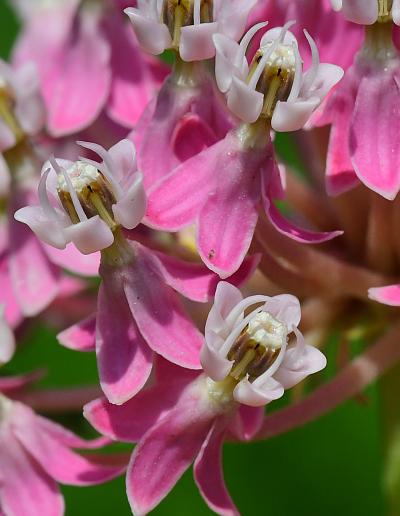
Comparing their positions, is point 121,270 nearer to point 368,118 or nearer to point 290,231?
point 290,231

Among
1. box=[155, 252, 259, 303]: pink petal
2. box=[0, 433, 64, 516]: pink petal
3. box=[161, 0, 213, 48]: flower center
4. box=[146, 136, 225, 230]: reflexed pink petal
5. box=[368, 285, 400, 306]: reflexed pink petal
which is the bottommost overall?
box=[0, 433, 64, 516]: pink petal

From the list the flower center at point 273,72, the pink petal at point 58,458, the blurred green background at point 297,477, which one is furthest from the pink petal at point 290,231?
the blurred green background at point 297,477

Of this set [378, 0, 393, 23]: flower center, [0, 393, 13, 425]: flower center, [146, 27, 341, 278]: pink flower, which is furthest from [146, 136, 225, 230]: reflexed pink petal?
[0, 393, 13, 425]: flower center

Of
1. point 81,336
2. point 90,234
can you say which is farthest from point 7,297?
point 90,234

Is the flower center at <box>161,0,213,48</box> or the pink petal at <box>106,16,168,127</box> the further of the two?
the pink petal at <box>106,16,168,127</box>

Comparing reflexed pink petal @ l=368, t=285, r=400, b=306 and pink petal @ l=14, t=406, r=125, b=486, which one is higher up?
reflexed pink petal @ l=368, t=285, r=400, b=306

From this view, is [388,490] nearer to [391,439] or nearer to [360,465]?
[391,439]

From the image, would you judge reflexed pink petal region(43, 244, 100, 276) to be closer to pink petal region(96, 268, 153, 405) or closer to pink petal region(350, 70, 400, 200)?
pink petal region(96, 268, 153, 405)
